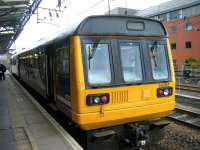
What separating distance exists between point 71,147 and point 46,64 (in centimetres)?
340

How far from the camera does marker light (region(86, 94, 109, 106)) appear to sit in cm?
546

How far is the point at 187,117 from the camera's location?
31.6 feet

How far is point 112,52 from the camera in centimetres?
576

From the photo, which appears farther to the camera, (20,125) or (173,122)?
(173,122)

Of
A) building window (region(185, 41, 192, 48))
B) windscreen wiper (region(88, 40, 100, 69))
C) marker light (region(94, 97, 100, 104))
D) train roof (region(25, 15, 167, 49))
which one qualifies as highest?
building window (region(185, 41, 192, 48))

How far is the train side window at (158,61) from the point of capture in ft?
20.5

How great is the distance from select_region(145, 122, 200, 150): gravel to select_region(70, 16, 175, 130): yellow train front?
109 centimetres

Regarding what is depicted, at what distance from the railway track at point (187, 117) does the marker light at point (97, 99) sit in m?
3.74

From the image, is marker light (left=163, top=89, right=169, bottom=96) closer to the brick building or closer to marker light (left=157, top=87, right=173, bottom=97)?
marker light (left=157, top=87, right=173, bottom=97)

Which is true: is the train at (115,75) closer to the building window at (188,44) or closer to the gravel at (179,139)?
the gravel at (179,139)

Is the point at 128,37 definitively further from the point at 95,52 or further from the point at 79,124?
the point at 79,124

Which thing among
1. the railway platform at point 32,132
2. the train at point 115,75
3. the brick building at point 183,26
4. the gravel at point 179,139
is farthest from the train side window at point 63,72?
the brick building at point 183,26

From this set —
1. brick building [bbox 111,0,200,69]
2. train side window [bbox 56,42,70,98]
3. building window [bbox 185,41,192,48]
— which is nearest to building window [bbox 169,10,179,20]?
brick building [bbox 111,0,200,69]

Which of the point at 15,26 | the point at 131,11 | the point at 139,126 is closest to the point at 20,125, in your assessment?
the point at 139,126
